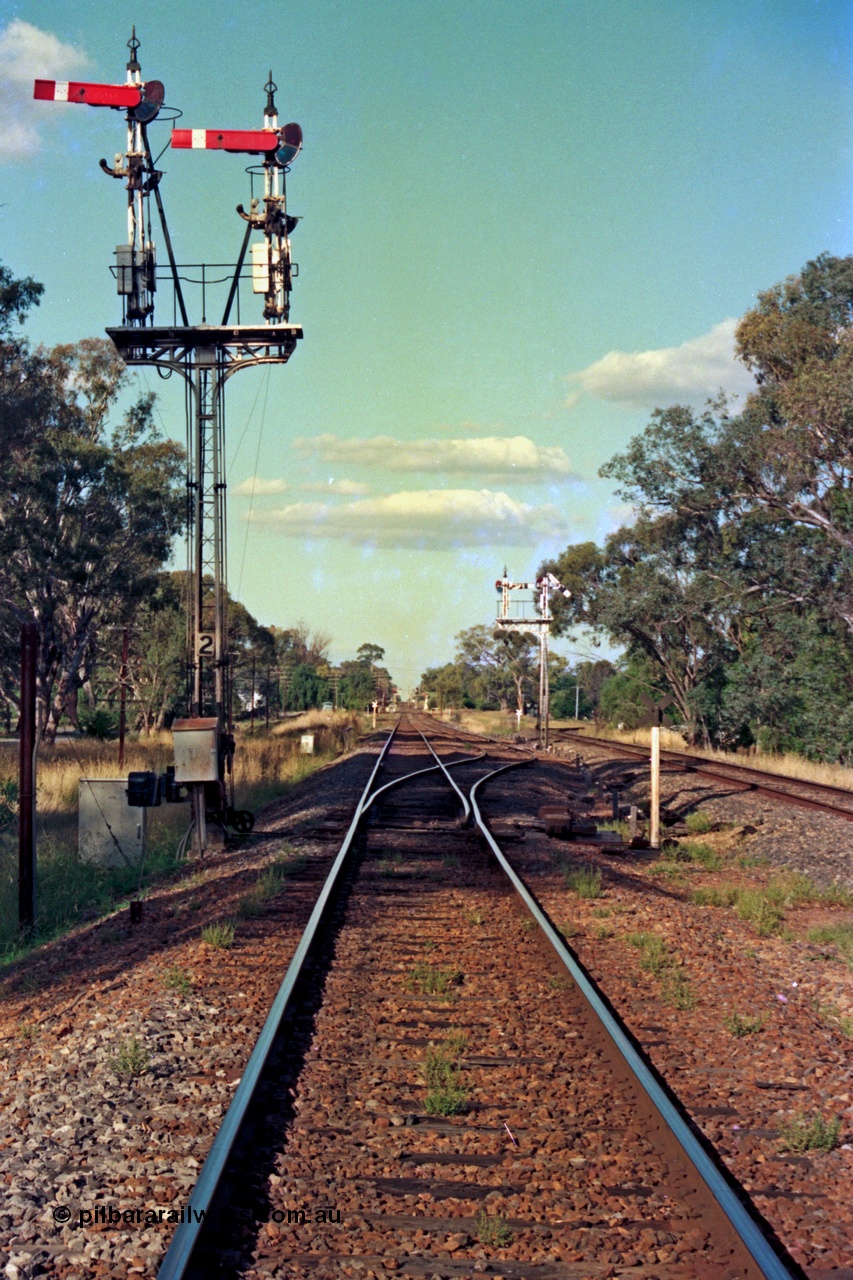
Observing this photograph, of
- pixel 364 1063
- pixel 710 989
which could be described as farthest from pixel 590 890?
pixel 364 1063

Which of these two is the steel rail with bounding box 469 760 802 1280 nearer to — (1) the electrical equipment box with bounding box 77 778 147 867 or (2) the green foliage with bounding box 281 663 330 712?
(1) the electrical equipment box with bounding box 77 778 147 867

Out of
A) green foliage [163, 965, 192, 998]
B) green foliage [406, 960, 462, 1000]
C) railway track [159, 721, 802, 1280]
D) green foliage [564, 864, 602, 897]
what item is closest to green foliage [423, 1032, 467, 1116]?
railway track [159, 721, 802, 1280]

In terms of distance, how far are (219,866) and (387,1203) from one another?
847cm

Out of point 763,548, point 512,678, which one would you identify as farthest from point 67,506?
point 512,678

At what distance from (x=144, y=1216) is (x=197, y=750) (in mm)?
9034

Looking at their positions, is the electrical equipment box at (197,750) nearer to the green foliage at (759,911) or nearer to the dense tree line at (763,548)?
the green foliage at (759,911)

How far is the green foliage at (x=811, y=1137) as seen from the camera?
454cm

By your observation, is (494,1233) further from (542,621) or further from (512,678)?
(512,678)

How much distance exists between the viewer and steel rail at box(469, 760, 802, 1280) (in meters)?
3.43

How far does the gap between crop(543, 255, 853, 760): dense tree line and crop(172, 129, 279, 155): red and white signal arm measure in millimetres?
21016

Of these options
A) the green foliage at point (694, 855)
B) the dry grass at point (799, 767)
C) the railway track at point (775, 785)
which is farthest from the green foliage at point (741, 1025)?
the dry grass at point (799, 767)

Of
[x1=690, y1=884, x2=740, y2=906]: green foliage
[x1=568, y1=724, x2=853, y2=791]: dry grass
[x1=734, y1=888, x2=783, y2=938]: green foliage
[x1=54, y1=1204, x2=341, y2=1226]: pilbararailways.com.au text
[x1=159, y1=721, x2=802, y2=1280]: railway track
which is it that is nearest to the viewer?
[x1=159, y1=721, x2=802, y2=1280]: railway track

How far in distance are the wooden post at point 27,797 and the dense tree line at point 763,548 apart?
26621mm

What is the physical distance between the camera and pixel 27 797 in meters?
10.5
